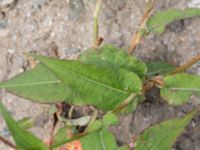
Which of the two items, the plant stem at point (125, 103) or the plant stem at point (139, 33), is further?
the plant stem at point (139, 33)

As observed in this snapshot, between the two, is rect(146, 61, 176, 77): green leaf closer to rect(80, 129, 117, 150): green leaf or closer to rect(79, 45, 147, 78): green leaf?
rect(79, 45, 147, 78): green leaf

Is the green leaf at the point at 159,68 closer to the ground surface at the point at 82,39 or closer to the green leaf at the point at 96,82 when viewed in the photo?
the ground surface at the point at 82,39

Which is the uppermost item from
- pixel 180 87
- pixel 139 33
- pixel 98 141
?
pixel 139 33

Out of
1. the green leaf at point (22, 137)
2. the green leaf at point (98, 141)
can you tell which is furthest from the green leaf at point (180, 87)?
the green leaf at point (22, 137)

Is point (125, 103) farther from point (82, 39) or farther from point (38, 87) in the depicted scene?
point (82, 39)

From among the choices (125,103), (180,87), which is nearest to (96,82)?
(125,103)
